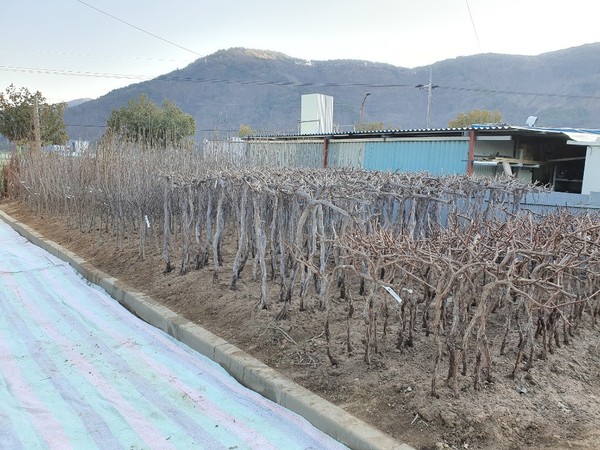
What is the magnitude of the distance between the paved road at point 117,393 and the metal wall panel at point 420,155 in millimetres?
8876

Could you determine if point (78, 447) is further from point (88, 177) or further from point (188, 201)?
point (88, 177)

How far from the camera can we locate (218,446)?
2.65 m

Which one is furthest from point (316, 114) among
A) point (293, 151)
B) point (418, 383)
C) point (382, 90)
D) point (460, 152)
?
point (382, 90)

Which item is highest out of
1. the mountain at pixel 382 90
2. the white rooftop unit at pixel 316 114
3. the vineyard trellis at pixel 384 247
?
the mountain at pixel 382 90

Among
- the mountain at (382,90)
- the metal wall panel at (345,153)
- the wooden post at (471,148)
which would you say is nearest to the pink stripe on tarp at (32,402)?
the wooden post at (471,148)

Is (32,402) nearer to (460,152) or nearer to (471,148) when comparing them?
(471,148)

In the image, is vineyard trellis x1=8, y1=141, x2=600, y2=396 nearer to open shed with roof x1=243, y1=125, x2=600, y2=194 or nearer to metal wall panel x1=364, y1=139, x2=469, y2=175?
open shed with roof x1=243, y1=125, x2=600, y2=194

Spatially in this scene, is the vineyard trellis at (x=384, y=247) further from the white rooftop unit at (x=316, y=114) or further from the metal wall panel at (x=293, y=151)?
the white rooftop unit at (x=316, y=114)

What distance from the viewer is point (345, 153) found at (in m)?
15.4

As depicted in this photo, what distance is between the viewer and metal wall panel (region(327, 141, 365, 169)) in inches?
583

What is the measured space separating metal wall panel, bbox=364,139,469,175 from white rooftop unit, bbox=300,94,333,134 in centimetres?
678

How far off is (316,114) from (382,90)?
6458 centimetres

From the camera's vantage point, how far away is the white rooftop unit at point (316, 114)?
69.9 ft

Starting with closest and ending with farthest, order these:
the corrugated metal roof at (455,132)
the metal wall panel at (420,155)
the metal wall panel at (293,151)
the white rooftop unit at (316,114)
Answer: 1. the corrugated metal roof at (455,132)
2. the metal wall panel at (420,155)
3. the metal wall panel at (293,151)
4. the white rooftop unit at (316,114)
